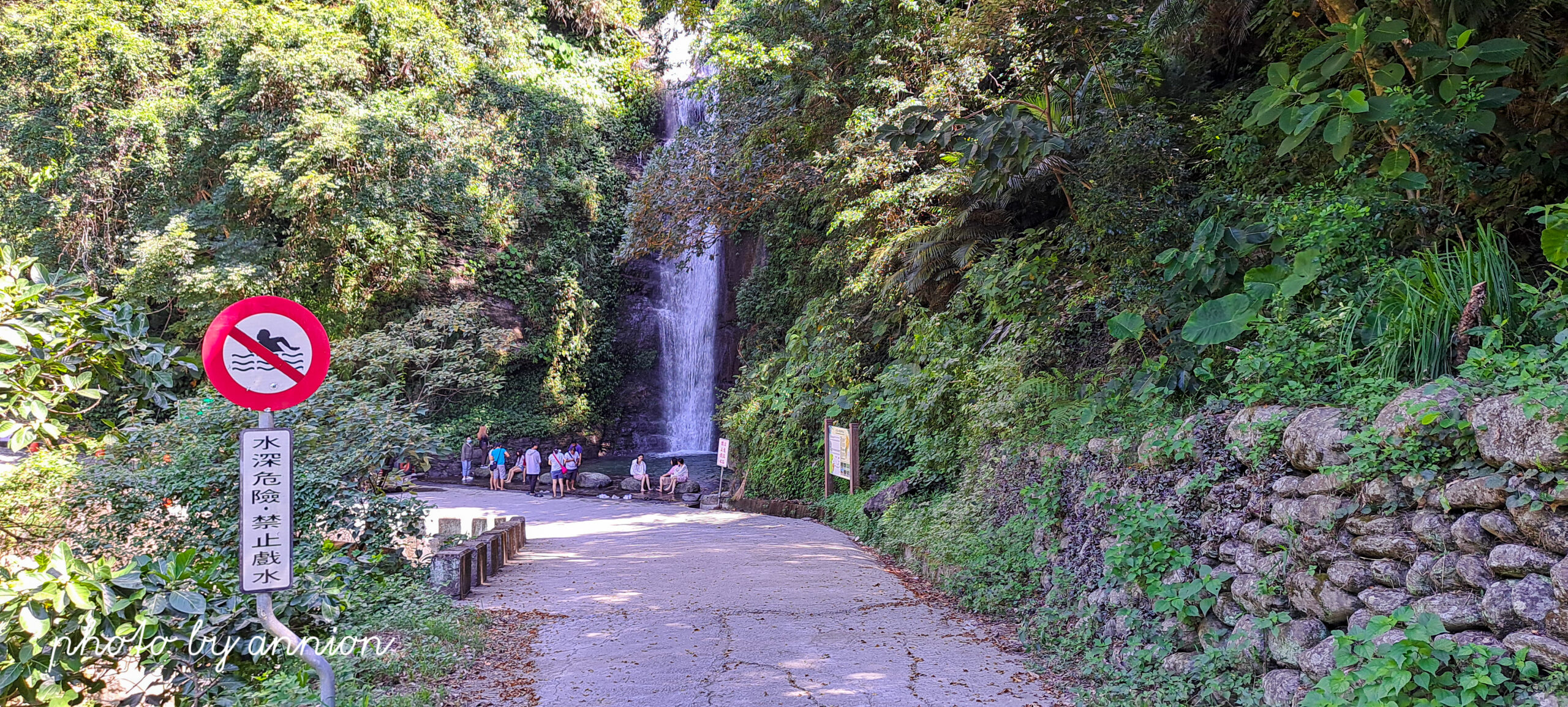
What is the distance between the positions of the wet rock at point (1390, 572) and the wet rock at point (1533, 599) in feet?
1.49

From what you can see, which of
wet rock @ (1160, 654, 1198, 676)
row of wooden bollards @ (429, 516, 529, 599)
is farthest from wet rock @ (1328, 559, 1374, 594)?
row of wooden bollards @ (429, 516, 529, 599)

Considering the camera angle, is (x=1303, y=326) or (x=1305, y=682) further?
(x=1303, y=326)

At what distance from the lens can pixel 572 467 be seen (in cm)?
2247

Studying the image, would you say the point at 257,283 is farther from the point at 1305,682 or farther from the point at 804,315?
the point at 1305,682

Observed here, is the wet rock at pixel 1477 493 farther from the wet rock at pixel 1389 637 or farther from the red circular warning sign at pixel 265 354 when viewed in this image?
the red circular warning sign at pixel 265 354

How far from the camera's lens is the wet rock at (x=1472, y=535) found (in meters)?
3.10

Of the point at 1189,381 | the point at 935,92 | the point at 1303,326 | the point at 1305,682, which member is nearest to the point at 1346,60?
the point at 1303,326

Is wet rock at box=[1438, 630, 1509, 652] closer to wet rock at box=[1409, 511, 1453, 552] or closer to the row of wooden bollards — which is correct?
wet rock at box=[1409, 511, 1453, 552]

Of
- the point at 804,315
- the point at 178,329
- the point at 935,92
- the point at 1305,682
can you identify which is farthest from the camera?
the point at 178,329

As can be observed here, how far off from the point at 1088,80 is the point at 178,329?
963 inches

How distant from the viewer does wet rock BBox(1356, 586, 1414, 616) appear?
335 cm

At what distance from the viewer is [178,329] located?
23.9m

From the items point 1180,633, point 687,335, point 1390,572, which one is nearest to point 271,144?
point 687,335

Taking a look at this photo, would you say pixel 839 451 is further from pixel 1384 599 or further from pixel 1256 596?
pixel 1384 599
